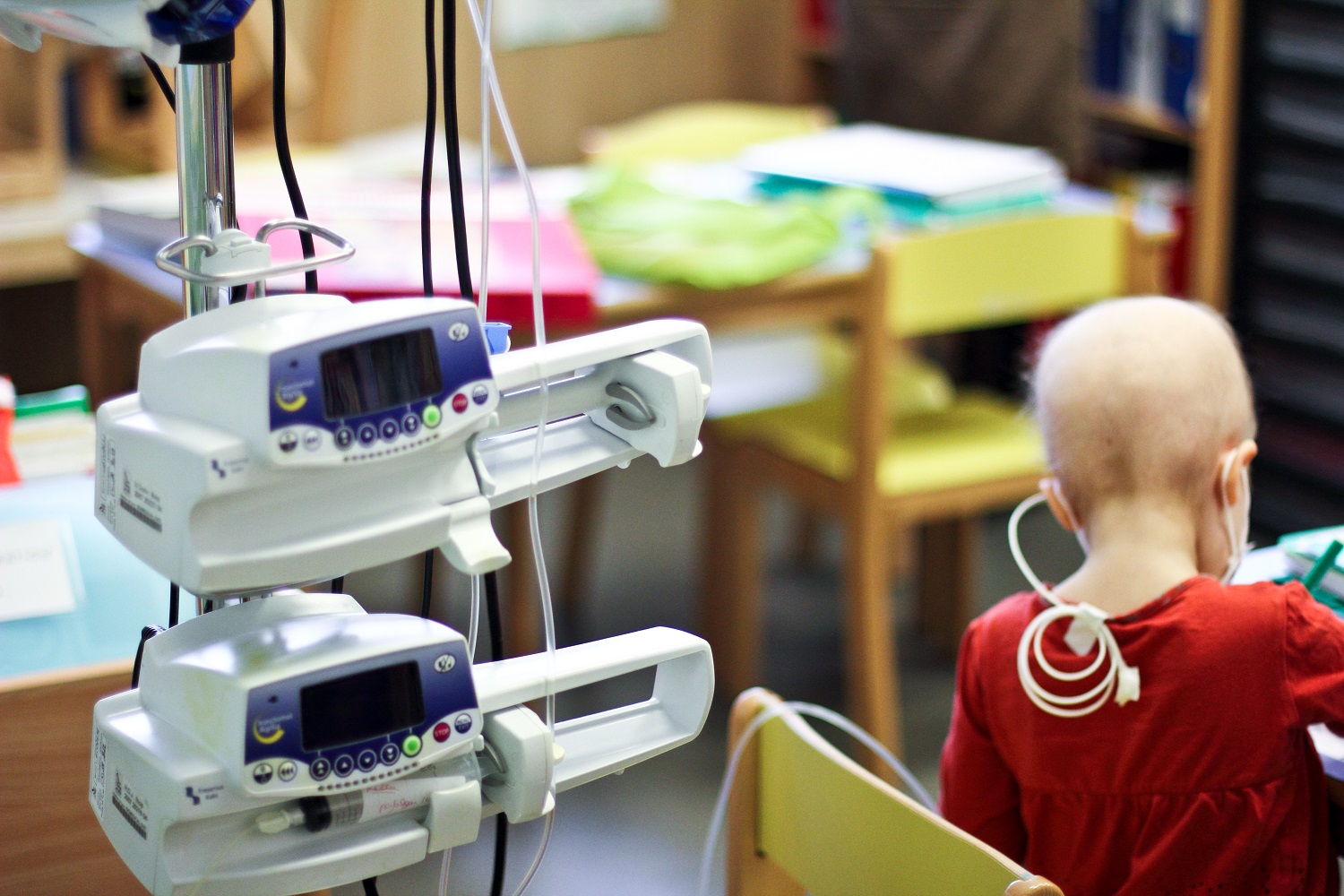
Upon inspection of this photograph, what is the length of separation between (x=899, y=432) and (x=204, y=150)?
1625 millimetres

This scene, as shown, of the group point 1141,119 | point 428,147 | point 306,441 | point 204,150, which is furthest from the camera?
point 1141,119

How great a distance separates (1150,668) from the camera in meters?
1.13

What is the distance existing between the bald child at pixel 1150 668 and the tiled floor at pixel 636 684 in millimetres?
687

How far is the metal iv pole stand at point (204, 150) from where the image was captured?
2.70 ft

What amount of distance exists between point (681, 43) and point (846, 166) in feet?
4.48

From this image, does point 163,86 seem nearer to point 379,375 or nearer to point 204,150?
point 204,150

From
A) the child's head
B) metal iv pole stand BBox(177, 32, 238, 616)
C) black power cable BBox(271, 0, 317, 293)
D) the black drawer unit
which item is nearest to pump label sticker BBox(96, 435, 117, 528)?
metal iv pole stand BBox(177, 32, 238, 616)

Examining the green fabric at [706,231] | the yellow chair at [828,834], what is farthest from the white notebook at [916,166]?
the yellow chair at [828,834]

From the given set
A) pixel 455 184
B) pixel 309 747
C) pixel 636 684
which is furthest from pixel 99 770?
pixel 636 684

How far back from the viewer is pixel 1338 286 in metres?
2.61

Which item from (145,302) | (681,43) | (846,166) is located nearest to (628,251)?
(846,166)

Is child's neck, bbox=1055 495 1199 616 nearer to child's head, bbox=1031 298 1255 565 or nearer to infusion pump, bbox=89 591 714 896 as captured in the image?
child's head, bbox=1031 298 1255 565

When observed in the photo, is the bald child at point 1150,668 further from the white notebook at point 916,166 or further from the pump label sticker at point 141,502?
the white notebook at point 916,166

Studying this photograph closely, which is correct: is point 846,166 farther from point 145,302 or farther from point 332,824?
point 332,824
